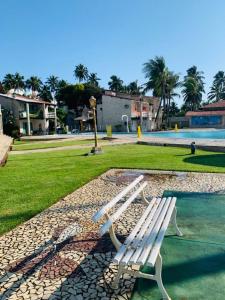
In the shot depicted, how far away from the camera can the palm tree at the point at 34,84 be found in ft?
263

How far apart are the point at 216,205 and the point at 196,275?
2943mm

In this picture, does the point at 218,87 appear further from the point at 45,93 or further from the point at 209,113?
the point at 45,93

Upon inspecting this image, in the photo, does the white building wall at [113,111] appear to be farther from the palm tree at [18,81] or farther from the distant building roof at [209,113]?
the palm tree at [18,81]

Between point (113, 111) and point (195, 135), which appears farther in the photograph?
point (113, 111)

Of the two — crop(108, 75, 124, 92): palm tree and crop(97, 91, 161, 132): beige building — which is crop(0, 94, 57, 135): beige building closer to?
crop(97, 91, 161, 132): beige building

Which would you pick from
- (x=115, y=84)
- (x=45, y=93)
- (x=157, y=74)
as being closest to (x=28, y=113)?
(x=157, y=74)

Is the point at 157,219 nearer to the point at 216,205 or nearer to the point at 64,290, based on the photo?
the point at 64,290

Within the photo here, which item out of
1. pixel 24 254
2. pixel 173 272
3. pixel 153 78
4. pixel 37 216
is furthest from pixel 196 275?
pixel 153 78

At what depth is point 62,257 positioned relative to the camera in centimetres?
414

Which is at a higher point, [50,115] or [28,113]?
[28,113]

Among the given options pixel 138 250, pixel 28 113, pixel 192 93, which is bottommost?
pixel 138 250

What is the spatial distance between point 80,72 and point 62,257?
8050 centimetres

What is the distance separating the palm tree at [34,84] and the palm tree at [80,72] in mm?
10496

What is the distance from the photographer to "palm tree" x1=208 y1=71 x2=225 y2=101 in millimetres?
78125
